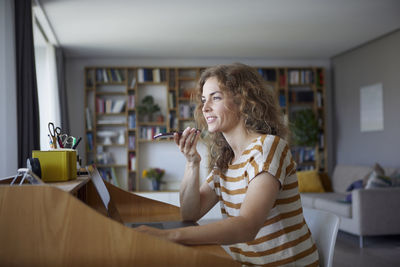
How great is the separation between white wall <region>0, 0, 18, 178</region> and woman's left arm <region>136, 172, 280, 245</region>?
284cm

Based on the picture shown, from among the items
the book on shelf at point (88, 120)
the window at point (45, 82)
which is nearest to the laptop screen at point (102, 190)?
the window at point (45, 82)

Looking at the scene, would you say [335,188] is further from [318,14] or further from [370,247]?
[318,14]

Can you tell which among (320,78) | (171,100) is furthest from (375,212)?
(171,100)

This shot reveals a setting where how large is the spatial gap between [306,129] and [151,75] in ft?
9.71

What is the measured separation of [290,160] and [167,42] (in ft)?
Answer: 18.3

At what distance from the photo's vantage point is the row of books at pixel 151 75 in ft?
24.6

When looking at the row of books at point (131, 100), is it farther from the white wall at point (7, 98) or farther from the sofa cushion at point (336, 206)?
the white wall at point (7, 98)

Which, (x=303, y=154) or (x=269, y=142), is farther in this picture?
(x=303, y=154)

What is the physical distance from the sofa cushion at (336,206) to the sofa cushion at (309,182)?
577mm

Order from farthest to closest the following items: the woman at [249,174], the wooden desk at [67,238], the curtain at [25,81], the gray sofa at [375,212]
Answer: the gray sofa at [375,212]
the curtain at [25,81]
the woman at [249,174]
the wooden desk at [67,238]

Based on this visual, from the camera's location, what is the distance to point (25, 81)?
3.72 m

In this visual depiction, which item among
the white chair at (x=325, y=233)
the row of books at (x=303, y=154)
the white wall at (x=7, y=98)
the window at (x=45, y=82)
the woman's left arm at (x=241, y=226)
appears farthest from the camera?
the row of books at (x=303, y=154)

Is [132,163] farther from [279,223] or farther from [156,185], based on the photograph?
[279,223]

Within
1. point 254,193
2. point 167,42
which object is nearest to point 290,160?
point 254,193
